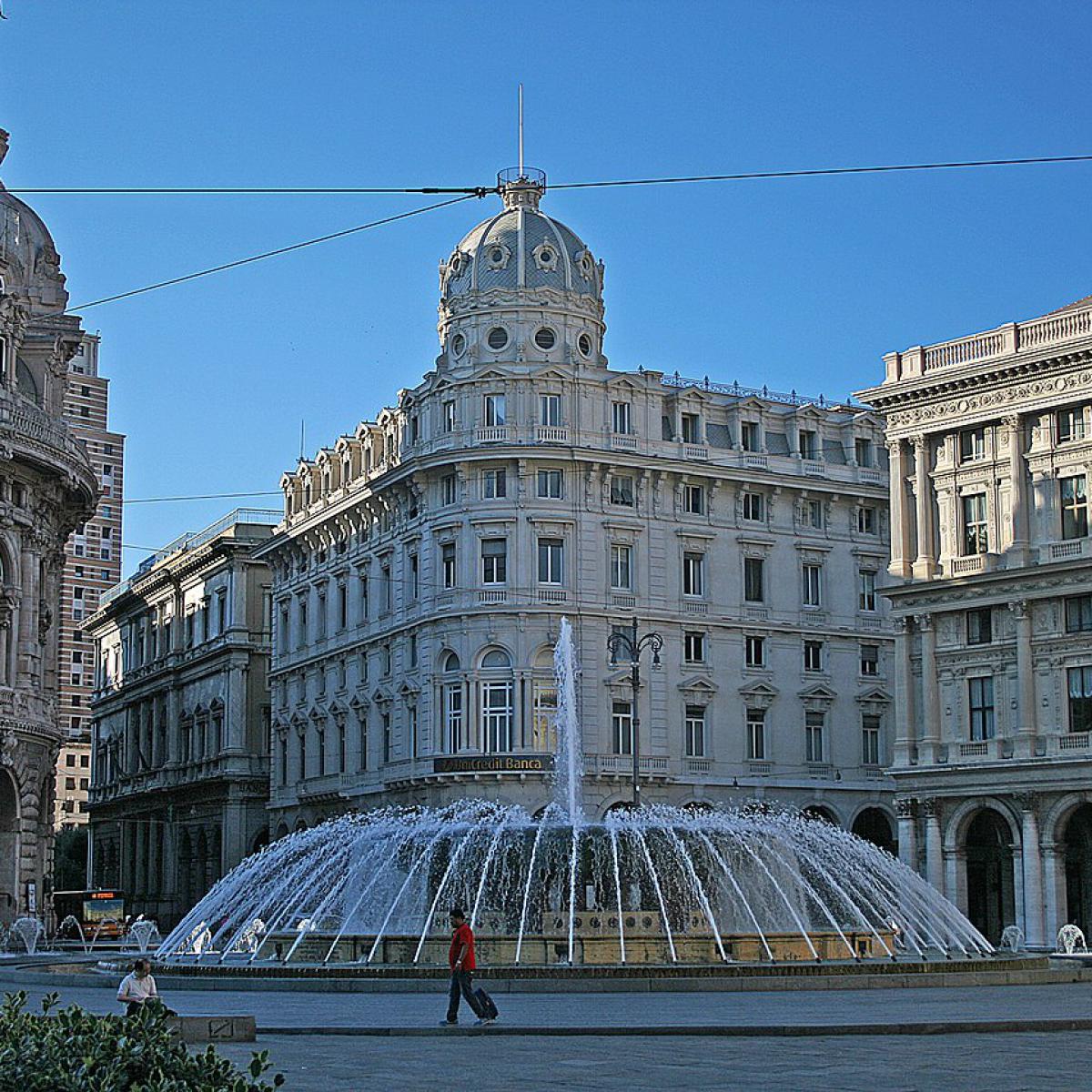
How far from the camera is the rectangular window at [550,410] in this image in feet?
219

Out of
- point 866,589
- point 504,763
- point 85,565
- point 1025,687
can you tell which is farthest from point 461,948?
point 85,565

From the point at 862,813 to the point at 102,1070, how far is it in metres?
63.2

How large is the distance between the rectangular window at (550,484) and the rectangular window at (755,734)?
36.0 feet

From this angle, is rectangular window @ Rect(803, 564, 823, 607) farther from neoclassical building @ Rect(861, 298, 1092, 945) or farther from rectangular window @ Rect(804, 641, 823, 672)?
neoclassical building @ Rect(861, 298, 1092, 945)

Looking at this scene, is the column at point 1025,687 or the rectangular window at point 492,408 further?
the rectangular window at point 492,408

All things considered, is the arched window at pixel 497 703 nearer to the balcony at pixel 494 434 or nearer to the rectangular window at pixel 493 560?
the rectangular window at pixel 493 560

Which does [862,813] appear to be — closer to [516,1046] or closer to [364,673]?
[364,673]

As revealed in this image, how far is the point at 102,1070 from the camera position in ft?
34.7

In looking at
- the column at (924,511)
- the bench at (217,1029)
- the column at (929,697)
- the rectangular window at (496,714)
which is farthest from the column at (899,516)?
the bench at (217,1029)

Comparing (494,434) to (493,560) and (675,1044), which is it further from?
(675,1044)

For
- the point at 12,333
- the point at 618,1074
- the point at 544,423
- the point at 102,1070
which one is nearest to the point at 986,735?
the point at 544,423

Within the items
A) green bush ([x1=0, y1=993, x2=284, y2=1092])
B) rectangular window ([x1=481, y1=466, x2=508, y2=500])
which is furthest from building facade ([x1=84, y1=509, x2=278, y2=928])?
green bush ([x1=0, y1=993, x2=284, y2=1092])

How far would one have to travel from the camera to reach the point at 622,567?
6794 cm

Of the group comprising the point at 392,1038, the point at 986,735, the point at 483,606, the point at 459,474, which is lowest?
the point at 392,1038
